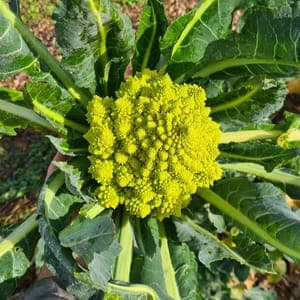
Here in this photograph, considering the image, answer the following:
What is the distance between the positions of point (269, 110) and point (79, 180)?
0.53 metres

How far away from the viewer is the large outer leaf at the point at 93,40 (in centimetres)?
136

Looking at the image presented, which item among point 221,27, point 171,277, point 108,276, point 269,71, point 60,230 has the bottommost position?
point 171,277

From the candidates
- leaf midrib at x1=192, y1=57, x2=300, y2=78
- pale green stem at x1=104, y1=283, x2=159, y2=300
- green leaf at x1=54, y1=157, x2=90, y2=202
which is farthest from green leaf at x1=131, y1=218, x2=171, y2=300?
leaf midrib at x1=192, y1=57, x2=300, y2=78

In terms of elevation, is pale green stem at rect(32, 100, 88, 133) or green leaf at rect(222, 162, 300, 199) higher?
pale green stem at rect(32, 100, 88, 133)

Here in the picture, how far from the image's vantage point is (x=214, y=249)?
1.58 metres

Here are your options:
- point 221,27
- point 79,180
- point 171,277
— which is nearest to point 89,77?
point 79,180

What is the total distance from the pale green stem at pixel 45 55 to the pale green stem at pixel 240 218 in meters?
0.43

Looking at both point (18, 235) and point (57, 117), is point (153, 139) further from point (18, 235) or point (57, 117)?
point (18, 235)

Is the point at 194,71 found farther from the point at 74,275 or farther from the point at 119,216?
the point at 74,275

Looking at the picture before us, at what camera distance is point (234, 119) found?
5.19ft

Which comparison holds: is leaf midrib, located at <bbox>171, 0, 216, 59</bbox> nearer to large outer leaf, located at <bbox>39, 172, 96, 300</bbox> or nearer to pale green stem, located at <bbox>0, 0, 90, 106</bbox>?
pale green stem, located at <bbox>0, 0, 90, 106</bbox>

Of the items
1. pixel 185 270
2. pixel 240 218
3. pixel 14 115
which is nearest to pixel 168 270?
pixel 185 270

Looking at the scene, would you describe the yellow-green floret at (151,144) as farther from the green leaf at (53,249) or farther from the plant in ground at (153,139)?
the green leaf at (53,249)

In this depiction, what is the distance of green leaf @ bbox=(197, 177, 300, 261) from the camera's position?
4.73ft
